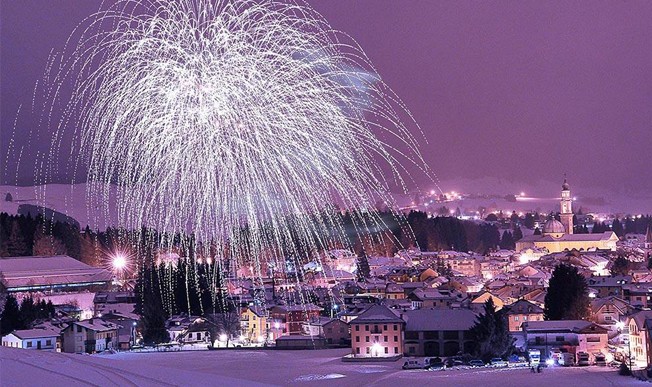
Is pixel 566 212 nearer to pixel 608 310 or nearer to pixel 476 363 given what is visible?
pixel 608 310

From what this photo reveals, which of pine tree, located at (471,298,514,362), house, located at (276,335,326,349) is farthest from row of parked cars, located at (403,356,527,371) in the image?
house, located at (276,335,326,349)

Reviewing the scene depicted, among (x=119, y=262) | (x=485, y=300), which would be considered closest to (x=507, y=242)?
(x=119, y=262)

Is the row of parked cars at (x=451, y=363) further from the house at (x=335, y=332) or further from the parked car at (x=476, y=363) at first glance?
the house at (x=335, y=332)

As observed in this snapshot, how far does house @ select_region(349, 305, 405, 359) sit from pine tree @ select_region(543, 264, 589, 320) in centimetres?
751

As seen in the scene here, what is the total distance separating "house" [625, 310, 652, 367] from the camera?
23.8m

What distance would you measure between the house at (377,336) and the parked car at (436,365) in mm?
2919

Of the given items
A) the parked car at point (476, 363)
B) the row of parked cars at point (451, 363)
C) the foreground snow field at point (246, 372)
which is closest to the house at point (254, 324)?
the foreground snow field at point (246, 372)

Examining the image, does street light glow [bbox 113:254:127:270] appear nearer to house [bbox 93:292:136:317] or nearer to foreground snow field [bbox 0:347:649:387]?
house [bbox 93:292:136:317]

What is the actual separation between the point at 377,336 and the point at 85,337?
11222mm

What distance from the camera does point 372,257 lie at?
231ft

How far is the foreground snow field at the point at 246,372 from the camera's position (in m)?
9.95

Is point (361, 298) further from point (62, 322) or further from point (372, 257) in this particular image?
point (372, 257)

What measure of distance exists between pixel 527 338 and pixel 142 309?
18392 mm

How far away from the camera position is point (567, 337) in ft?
88.1
